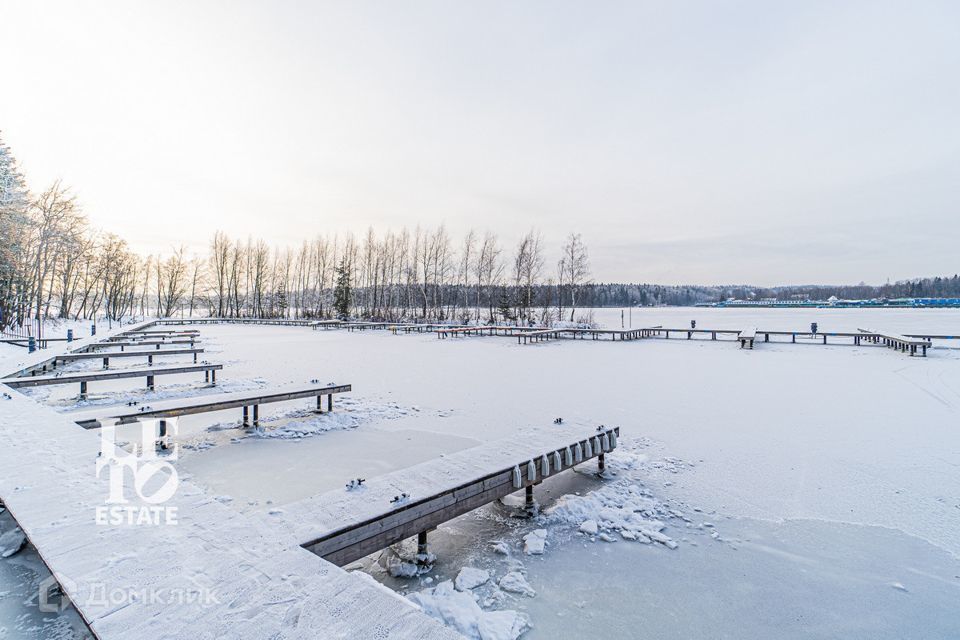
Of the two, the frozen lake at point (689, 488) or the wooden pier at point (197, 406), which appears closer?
the frozen lake at point (689, 488)

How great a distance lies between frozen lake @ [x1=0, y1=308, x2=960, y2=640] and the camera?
277 cm

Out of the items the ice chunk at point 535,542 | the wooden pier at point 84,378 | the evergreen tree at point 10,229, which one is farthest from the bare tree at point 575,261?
the ice chunk at point 535,542

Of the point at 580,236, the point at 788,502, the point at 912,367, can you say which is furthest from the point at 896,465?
the point at 580,236

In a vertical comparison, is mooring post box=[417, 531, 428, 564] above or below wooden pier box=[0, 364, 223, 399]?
below

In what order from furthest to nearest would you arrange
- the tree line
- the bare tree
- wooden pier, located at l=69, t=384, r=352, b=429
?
the bare tree → the tree line → wooden pier, located at l=69, t=384, r=352, b=429

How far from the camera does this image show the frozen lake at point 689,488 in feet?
9.10

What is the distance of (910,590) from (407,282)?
133ft

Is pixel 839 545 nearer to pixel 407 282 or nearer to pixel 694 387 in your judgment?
pixel 694 387

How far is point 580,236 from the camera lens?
34.4 m
